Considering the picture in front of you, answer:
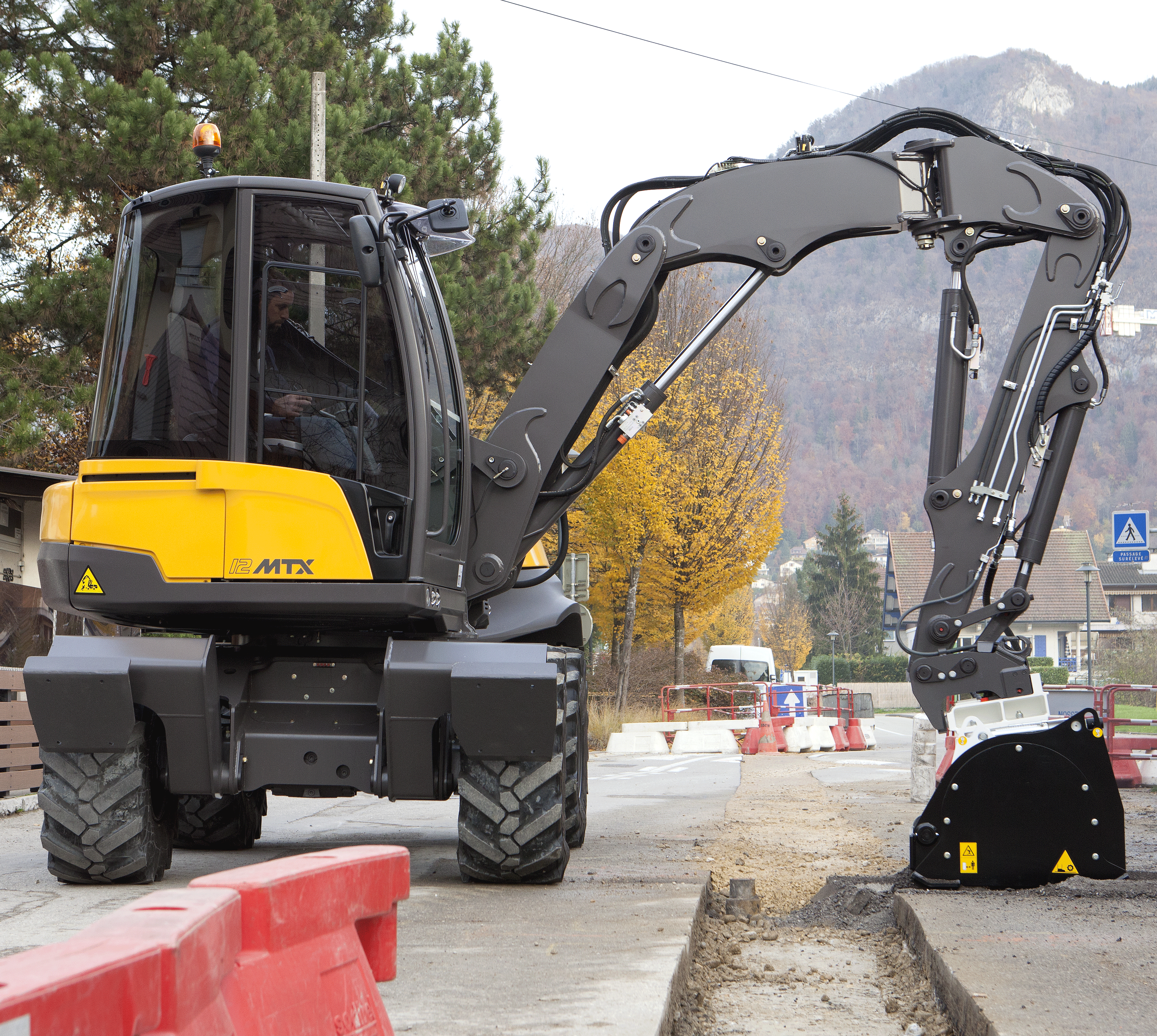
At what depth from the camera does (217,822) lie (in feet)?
25.8

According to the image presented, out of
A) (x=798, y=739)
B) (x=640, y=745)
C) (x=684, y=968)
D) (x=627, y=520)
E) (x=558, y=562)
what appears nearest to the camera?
(x=684, y=968)

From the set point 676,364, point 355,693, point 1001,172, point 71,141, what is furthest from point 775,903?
point 71,141

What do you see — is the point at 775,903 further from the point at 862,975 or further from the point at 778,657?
the point at 778,657

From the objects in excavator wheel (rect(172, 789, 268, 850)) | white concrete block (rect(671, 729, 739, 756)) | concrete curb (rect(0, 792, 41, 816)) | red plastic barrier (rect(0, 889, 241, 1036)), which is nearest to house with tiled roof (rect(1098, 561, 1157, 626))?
white concrete block (rect(671, 729, 739, 756))

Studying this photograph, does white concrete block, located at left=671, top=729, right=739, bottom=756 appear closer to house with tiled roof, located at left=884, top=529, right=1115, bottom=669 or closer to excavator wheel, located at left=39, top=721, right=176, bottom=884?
excavator wheel, located at left=39, top=721, right=176, bottom=884

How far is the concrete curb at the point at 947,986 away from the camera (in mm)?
3783

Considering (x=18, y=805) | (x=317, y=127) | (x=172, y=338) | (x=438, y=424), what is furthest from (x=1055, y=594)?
(x=172, y=338)

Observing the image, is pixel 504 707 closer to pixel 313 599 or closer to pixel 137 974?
pixel 313 599

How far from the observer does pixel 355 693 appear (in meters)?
6.27

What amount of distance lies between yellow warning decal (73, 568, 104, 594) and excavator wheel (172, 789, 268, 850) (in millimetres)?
2286

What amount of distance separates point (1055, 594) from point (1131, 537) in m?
65.7

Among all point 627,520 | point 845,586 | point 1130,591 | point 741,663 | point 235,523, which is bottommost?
point 741,663

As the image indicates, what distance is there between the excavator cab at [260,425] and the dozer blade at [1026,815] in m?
2.74

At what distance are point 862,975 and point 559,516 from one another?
3.16m
